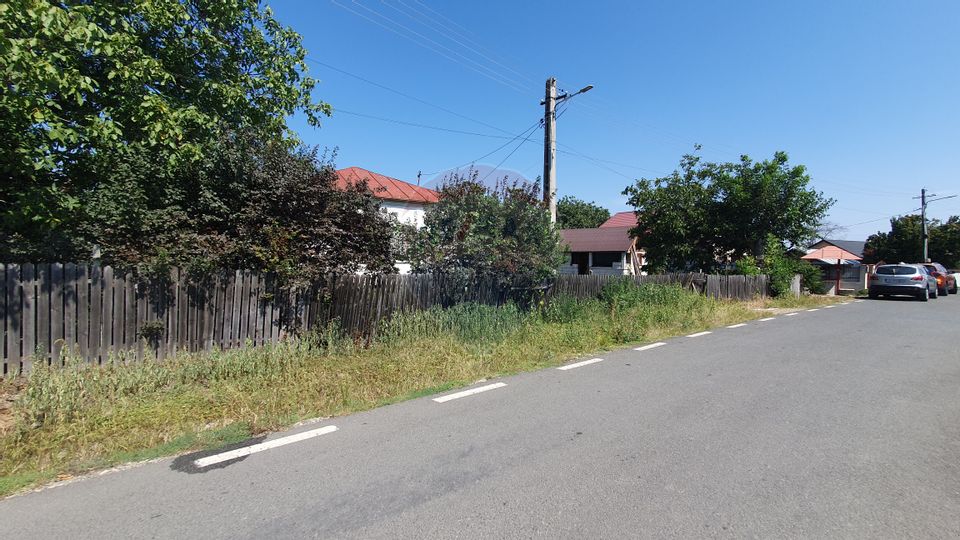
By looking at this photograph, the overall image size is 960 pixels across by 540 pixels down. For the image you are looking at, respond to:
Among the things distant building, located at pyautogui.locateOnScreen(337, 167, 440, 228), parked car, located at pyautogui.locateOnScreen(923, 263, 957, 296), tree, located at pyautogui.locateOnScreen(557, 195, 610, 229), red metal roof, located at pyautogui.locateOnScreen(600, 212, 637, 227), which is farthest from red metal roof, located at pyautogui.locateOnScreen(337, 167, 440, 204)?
tree, located at pyautogui.locateOnScreen(557, 195, 610, 229)

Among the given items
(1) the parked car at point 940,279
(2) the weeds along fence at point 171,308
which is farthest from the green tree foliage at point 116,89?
(1) the parked car at point 940,279

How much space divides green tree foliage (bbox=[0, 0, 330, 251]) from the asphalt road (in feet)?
15.8

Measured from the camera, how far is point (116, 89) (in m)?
7.32

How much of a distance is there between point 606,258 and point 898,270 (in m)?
17.8

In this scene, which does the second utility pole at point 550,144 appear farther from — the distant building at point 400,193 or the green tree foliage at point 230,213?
the distant building at point 400,193

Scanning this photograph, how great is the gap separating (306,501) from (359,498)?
330 millimetres

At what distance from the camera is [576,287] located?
38.5ft

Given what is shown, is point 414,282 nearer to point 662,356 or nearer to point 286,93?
point 662,356

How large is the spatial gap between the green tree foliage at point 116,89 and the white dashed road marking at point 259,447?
4530 mm

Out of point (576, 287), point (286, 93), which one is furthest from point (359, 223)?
point (576, 287)

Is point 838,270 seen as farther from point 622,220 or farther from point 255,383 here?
point 255,383

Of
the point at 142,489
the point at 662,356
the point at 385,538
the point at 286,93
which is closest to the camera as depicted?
the point at 385,538

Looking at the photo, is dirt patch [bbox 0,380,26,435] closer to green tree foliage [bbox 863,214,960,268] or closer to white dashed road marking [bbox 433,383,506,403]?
white dashed road marking [bbox 433,383,506,403]

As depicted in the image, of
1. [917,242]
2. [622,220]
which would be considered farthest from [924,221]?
[622,220]
